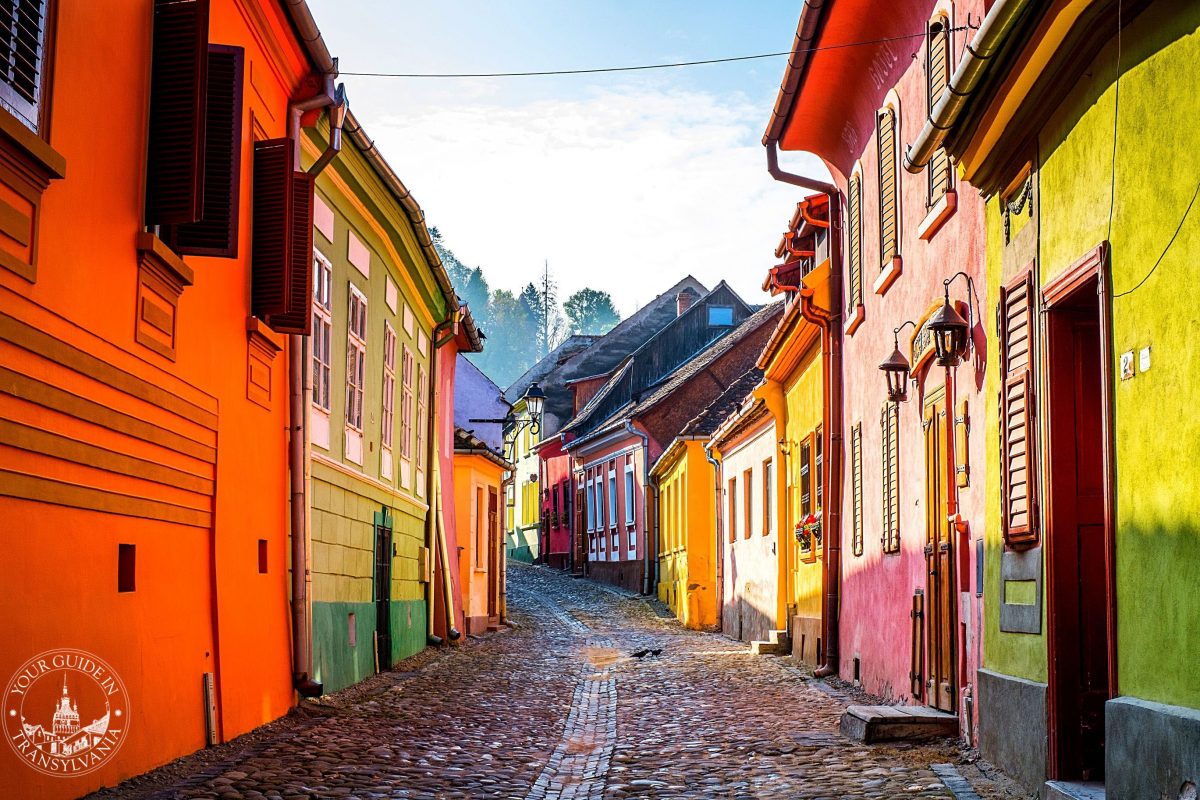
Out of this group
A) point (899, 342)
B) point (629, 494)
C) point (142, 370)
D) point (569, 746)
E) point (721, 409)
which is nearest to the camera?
point (142, 370)

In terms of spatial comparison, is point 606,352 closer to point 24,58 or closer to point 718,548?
point 718,548

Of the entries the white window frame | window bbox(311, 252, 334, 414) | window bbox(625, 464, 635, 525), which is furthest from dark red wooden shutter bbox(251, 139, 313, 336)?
the white window frame

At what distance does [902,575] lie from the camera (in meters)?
12.9

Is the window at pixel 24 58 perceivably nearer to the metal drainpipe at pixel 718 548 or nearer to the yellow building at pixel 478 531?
the yellow building at pixel 478 531

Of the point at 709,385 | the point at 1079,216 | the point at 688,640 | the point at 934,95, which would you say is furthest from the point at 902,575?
the point at 709,385

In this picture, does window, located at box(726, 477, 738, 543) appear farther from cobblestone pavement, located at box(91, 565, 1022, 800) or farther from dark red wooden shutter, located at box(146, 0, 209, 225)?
dark red wooden shutter, located at box(146, 0, 209, 225)

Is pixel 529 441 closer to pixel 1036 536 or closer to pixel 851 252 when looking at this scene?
pixel 851 252

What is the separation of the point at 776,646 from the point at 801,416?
3.46 m

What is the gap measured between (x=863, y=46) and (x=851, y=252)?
3.07 metres

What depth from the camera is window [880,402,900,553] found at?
13023 millimetres

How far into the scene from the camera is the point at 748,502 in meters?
24.8

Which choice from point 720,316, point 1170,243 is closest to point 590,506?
point 720,316


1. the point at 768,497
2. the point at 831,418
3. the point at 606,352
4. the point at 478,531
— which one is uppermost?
the point at 606,352

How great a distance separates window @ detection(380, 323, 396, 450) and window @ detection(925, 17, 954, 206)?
323 inches
